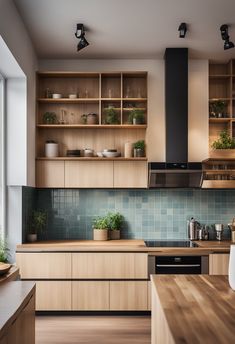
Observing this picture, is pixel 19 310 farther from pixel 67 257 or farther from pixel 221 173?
pixel 221 173

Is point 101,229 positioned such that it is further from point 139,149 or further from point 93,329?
point 93,329

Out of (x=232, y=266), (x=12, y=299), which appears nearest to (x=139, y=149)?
(x=232, y=266)

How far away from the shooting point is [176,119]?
570 cm

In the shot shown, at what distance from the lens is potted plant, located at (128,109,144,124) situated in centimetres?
583

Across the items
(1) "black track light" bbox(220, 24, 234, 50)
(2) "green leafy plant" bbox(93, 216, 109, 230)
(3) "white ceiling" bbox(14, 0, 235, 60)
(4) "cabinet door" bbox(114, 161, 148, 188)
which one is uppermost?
(3) "white ceiling" bbox(14, 0, 235, 60)

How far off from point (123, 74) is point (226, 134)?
1.48 meters

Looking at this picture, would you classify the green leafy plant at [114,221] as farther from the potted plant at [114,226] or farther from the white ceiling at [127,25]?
the white ceiling at [127,25]

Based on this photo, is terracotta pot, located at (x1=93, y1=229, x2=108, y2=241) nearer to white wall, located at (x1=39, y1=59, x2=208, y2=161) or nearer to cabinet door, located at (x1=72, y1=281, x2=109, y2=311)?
cabinet door, located at (x1=72, y1=281, x2=109, y2=311)

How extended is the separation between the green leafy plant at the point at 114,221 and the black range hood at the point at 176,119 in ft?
2.11

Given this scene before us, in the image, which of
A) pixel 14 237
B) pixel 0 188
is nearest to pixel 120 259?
pixel 14 237

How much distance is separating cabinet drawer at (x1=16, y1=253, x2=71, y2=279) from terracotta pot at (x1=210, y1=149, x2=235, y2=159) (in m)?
2.00

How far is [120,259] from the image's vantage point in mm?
5301

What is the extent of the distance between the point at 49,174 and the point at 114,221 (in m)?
1.00

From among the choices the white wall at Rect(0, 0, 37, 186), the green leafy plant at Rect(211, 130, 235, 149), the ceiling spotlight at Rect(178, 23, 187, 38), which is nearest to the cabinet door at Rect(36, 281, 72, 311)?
the white wall at Rect(0, 0, 37, 186)
